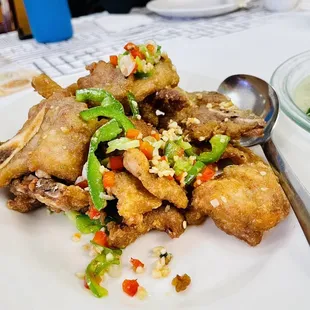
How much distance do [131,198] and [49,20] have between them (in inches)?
128

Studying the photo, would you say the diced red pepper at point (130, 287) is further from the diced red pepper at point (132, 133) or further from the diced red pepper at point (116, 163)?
the diced red pepper at point (132, 133)

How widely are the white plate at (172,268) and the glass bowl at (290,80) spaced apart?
665mm

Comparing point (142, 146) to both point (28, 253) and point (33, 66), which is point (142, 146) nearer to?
point (28, 253)

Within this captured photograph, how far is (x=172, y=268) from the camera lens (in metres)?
1.38

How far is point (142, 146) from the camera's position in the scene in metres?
1.51

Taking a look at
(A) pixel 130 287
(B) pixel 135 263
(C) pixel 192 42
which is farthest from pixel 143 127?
(C) pixel 192 42

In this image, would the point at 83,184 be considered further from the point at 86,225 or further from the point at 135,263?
the point at 135,263

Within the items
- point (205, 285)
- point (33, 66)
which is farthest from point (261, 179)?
point (33, 66)

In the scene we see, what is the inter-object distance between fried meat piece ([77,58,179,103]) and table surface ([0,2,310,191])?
0.84 meters

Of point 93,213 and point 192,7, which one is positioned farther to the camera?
point 192,7

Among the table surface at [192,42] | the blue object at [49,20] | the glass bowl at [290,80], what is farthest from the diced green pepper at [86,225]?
the blue object at [49,20]

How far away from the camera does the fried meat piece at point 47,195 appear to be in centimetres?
147

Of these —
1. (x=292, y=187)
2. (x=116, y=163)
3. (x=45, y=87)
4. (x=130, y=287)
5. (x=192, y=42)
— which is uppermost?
(x=45, y=87)

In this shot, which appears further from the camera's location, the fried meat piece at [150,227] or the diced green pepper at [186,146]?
the diced green pepper at [186,146]
